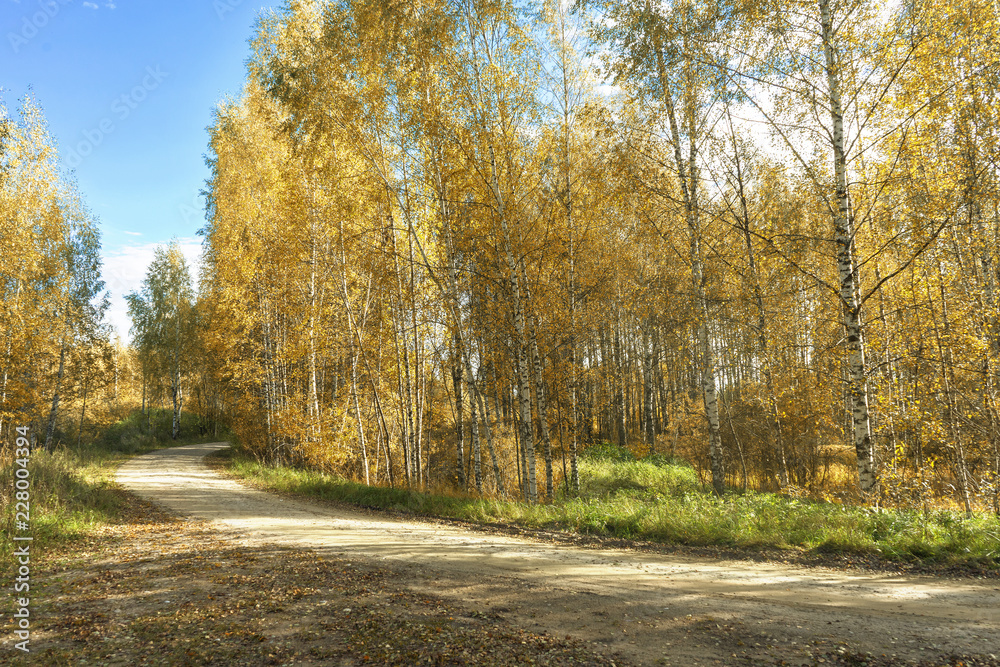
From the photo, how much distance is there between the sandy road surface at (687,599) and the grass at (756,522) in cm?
82

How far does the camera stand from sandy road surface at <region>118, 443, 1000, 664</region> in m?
3.69

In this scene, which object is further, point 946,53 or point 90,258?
point 90,258

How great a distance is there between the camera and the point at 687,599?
4.66 metres

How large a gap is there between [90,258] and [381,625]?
95.7 ft

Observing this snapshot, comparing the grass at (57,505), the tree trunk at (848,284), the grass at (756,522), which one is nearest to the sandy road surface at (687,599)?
the grass at (756,522)

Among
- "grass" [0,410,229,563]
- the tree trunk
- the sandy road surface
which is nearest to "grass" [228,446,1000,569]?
the sandy road surface

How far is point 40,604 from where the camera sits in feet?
15.5

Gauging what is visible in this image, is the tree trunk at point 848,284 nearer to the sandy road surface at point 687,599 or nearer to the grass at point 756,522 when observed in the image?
the grass at point 756,522

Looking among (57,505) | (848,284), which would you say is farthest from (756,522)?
(57,505)

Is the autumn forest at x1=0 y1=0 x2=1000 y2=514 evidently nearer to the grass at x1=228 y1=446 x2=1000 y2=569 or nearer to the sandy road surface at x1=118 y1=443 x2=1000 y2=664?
the grass at x1=228 y1=446 x2=1000 y2=569

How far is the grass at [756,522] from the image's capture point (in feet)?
19.4

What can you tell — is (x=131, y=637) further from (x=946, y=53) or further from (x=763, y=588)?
(x=946, y=53)

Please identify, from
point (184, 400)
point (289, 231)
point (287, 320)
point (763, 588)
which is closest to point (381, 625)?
point (763, 588)

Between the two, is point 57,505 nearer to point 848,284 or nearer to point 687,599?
point 687,599
